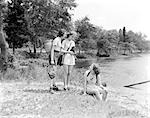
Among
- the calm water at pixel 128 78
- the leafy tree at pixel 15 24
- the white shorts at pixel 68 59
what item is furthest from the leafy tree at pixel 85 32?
the white shorts at pixel 68 59

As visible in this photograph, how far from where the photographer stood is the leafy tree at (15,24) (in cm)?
3366

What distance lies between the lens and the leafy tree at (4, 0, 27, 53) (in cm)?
3366

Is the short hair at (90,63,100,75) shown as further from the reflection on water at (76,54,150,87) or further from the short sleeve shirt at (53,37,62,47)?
the short sleeve shirt at (53,37,62,47)

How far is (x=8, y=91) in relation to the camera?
304 inches

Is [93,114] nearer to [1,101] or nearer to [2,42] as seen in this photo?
[1,101]

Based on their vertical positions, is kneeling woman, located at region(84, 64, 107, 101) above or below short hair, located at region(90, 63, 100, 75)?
below

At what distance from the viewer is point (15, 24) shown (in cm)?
3397

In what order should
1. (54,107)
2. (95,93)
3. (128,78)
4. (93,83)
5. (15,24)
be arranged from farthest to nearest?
(15,24) < (128,78) < (93,83) < (95,93) < (54,107)

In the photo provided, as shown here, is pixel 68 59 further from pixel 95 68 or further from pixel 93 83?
pixel 93 83

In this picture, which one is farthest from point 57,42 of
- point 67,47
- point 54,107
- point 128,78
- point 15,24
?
point 15,24

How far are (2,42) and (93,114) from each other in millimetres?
7603

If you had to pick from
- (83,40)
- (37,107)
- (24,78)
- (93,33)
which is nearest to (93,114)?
(37,107)

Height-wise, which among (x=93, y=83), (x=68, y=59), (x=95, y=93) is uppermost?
(x=68, y=59)

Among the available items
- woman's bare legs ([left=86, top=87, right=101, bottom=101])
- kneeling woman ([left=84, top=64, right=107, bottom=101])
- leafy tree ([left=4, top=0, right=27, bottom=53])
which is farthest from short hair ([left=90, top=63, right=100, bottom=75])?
leafy tree ([left=4, top=0, right=27, bottom=53])
